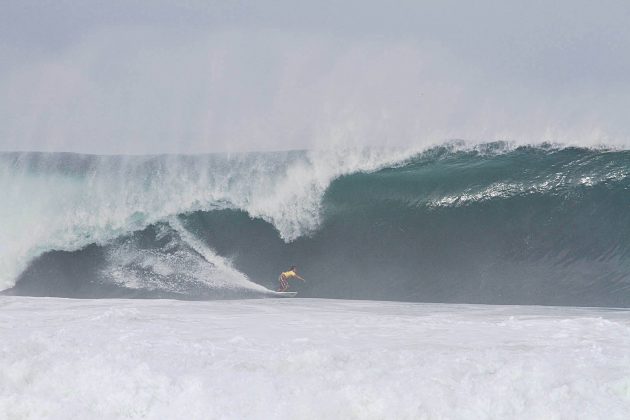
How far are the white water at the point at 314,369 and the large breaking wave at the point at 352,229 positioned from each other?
13.7ft

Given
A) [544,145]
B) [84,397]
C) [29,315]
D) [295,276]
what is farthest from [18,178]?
[84,397]

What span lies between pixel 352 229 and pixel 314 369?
26.5 feet

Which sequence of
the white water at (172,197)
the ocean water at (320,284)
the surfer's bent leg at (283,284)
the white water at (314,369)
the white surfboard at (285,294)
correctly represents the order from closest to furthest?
the white water at (314,369)
the ocean water at (320,284)
the white surfboard at (285,294)
the surfer's bent leg at (283,284)
the white water at (172,197)

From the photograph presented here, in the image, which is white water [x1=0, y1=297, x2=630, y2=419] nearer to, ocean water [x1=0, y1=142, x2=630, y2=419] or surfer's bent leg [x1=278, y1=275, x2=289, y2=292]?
ocean water [x1=0, y1=142, x2=630, y2=419]

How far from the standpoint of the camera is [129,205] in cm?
1569

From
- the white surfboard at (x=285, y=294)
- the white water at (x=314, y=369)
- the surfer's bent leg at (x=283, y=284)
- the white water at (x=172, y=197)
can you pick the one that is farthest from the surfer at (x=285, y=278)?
the white water at (x=314, y=369)

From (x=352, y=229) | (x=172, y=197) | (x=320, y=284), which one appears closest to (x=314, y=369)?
(x=320, y=284)

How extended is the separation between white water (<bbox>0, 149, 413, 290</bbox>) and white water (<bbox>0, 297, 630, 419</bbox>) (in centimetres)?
671

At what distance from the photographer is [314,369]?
6031 millimetres

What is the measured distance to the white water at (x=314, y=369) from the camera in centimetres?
541

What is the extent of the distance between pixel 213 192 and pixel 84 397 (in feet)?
32.2

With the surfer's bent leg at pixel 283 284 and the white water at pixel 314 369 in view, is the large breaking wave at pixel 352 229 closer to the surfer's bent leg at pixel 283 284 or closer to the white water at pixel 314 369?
the surfer's bent leg at pixel 283 284

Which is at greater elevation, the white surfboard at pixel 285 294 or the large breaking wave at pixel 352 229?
the large breaking wave at pixel 352 229

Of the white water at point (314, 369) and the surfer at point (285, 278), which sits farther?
the surfer at point (285, 278)
